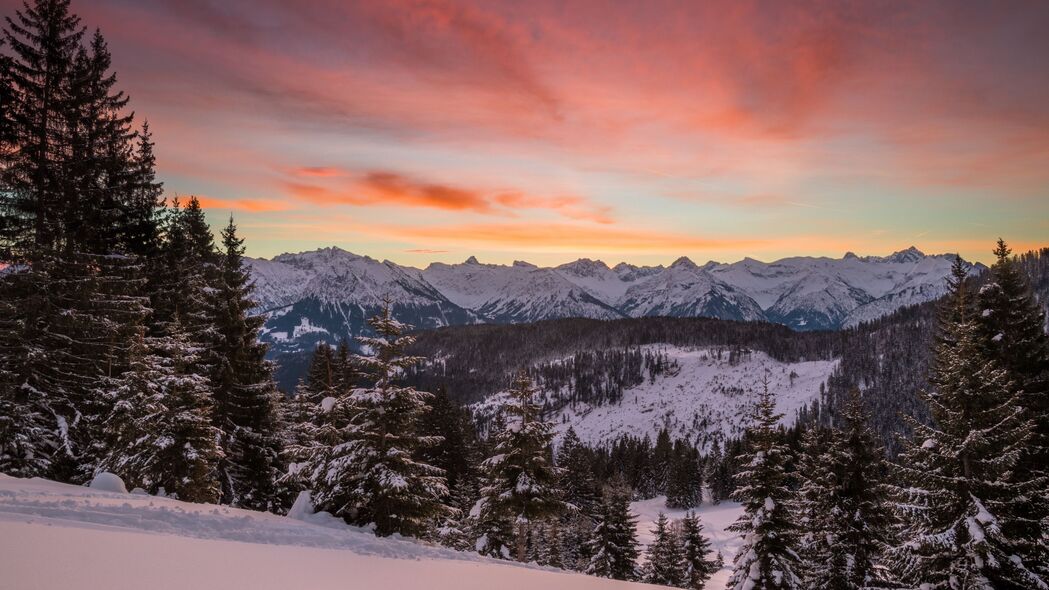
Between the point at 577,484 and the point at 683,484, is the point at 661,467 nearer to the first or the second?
the point at 683,484

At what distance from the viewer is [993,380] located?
50.3 feet

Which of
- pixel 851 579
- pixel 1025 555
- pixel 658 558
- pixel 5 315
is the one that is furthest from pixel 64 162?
pixel 658 558

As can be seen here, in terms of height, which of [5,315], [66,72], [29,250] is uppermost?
[66,72]

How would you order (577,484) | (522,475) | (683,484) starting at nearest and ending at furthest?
(522,475), (577,484), (683,484)

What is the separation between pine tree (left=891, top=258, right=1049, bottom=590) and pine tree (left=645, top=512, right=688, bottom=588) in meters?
29.8

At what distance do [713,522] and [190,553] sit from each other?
11322cm

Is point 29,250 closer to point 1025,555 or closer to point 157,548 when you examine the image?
point 157,548

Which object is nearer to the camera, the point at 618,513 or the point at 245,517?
the point at 245,517

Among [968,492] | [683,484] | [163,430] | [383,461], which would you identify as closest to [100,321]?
[163,430]

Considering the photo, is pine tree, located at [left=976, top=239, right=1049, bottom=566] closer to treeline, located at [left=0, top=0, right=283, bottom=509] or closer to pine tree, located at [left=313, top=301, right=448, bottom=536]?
pine tree, located at [left=313, top=301, right=448, bottom=536]

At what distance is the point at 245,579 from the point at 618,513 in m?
36.2

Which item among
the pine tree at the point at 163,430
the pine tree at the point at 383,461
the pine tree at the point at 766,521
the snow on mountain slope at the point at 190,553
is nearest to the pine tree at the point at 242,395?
the pine tree at the point at 163,430

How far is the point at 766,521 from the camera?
21266mm

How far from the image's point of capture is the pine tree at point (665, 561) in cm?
4369
